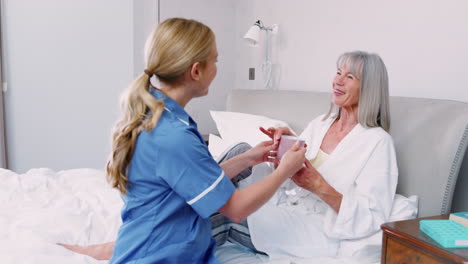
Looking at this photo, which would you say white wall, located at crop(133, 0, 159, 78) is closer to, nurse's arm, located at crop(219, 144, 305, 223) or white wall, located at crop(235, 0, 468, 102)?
white wall, located at crop(235, 0, 468, 102)

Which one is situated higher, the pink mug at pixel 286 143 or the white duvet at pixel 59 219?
the pink mug at pixel 286 143

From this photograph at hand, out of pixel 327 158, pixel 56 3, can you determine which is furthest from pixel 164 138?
pixel 56 3

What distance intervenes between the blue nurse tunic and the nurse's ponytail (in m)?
0.03

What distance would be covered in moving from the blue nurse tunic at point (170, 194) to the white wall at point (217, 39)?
238 centimetres

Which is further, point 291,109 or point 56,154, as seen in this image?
point 56,154

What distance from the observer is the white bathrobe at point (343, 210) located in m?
1.38

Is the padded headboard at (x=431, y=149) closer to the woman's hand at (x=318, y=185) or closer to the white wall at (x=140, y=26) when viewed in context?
the woman's hand at (x=318, y=185)

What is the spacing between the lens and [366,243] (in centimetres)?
136

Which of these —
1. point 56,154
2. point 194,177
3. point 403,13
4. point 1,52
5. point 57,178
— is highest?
point 403,13

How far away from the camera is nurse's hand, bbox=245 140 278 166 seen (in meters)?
1.45

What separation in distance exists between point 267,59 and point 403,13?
3.76ft

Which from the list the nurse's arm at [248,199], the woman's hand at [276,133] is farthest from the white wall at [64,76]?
the nurse's arm at [248,199]

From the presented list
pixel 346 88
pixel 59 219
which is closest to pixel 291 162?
pixel 346 88

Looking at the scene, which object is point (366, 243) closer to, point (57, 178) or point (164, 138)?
point (164, 138)
